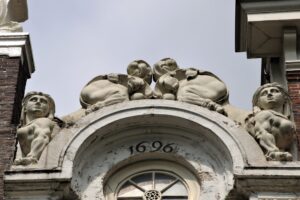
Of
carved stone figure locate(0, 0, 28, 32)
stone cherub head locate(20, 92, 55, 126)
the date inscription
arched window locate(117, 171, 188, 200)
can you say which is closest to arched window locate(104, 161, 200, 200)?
arched window locate(117, 171, 188, 200)

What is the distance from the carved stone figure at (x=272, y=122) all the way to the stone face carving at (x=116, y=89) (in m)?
1.39

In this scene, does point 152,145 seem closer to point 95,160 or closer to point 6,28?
→ point 95,160

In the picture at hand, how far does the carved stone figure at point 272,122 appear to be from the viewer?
40.6ft

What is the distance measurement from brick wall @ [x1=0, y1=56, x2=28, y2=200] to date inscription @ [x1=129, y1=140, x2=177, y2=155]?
1516 millimetres

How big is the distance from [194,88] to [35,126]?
210cm

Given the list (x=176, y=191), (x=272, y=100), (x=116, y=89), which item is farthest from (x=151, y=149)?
(x=272, y=100)

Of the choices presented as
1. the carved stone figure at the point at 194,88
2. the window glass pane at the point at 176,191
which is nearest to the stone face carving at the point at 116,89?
the carved stone figure at the point at 194,88

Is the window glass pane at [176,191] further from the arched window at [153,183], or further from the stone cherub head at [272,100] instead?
the stone cherub head at [272,100]

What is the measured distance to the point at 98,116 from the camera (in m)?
12.8

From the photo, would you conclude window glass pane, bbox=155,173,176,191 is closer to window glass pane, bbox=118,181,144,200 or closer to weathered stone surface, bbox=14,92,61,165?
window glass pane, bbox=118,181,144,200

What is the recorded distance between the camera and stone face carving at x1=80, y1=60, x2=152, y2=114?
13.2m

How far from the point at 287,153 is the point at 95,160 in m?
2.33

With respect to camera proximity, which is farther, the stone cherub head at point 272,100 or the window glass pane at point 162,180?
the stone cherub head at point 272,100

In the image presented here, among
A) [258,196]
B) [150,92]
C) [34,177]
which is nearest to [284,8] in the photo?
[150,92]
